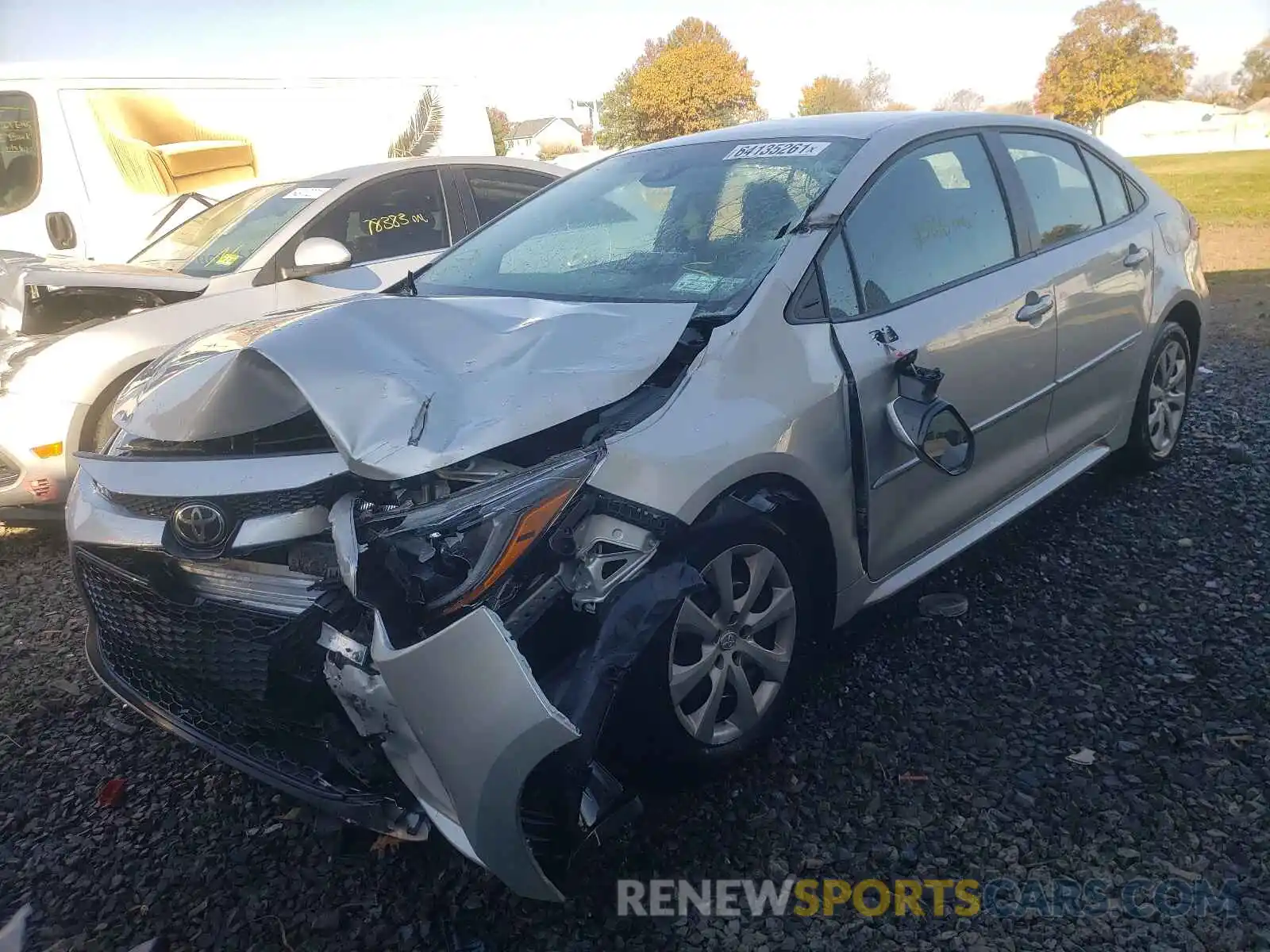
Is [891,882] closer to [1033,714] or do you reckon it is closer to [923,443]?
[1033,714]

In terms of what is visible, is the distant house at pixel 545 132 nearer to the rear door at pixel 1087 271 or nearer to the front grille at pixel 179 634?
the rear door at pixel 1087 271

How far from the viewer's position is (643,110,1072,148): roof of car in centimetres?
331

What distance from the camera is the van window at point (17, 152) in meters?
6.70

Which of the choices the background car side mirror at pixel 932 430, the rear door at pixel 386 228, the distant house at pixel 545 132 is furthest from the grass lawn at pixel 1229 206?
the distant house at pixel 545 132

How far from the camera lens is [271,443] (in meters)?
2.37

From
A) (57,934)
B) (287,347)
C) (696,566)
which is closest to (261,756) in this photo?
(57,934)

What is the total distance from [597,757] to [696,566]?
509mm

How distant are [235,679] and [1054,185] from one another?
11.4ft

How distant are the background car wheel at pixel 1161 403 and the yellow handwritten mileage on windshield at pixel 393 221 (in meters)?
3.94

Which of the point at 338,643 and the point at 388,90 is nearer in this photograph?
the point at 338,643

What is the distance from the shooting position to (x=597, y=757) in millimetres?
2178

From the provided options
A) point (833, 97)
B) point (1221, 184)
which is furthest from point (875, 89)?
point (1221, 184)

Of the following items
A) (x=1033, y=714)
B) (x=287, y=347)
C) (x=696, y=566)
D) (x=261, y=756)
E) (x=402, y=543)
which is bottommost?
(x=1033, y=714)

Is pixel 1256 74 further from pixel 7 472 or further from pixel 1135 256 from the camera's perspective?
pixel 7 472
